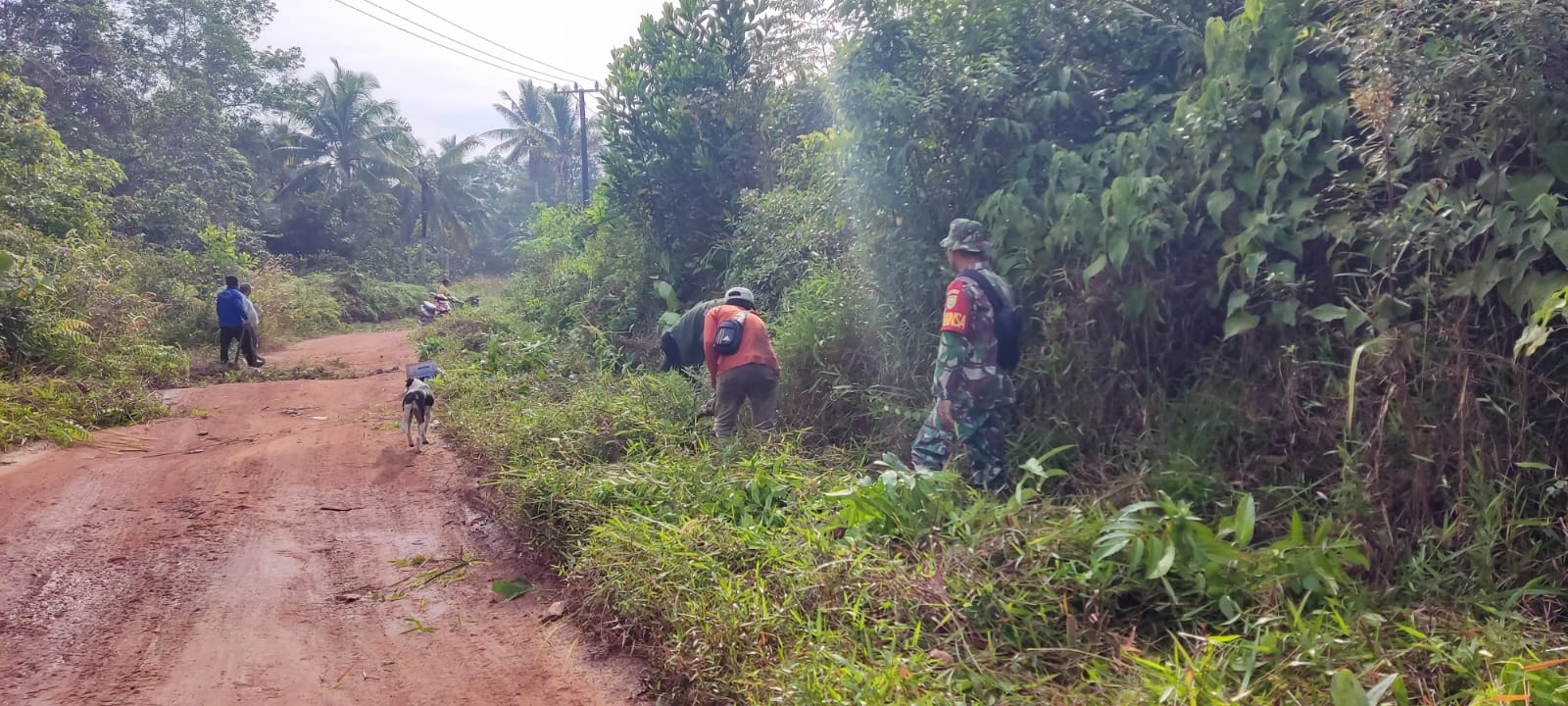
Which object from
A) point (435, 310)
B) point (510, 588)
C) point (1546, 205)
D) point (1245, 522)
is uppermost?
point (1546, 205)

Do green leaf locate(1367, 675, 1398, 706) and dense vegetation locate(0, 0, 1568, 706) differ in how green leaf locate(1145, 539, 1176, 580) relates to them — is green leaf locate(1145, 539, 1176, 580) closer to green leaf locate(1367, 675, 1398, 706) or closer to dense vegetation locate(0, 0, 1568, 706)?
dense vegetation locate(0, 0, 1568, 706)

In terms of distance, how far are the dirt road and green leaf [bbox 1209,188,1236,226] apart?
3.38 m

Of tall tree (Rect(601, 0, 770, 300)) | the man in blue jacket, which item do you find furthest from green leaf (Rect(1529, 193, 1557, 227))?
the man in blue jacket

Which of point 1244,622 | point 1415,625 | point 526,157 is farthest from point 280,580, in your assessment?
point 526,157

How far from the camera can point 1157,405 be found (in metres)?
4.79

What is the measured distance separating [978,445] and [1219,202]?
175 centimetres

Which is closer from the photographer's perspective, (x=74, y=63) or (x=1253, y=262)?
(x=1253, y=262)

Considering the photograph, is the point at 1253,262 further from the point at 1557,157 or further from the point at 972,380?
the point at 972,380

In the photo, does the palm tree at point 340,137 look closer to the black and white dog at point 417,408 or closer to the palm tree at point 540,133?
the palm tree at point 540,133

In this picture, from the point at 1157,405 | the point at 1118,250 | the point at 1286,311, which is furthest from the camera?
the point at 1157,405

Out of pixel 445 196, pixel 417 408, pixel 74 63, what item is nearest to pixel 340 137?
pixel 445 196

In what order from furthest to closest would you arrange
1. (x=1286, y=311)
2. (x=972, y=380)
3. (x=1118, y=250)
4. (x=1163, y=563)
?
(x=972, y=380) < (x=1118, y=250) < (x=1286, y=311) < (x=1163, y=563)

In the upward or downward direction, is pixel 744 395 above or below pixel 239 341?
above

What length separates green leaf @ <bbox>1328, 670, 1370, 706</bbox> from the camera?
8.09 feet
